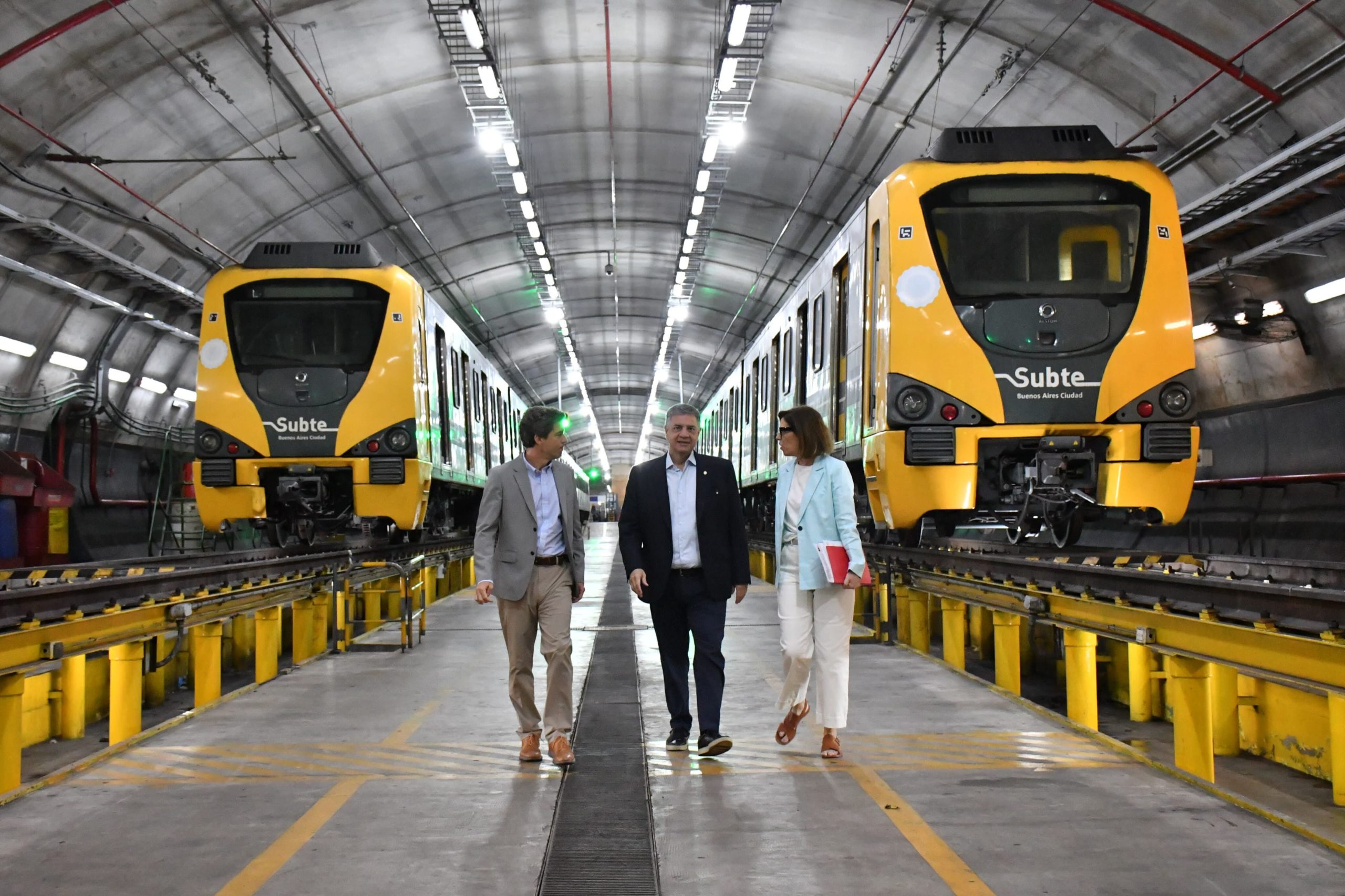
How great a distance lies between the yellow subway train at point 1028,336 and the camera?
Result: 7.81 metres

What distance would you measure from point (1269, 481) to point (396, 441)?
10823 millimetres

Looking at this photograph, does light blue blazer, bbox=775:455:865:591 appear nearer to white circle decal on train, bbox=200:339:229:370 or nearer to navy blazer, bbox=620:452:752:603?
navy blazer, bbox=620:452:752:603

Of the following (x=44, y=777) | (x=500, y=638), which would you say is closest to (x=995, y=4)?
(x=500, y=638)

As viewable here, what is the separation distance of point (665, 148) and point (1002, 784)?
17.5 m

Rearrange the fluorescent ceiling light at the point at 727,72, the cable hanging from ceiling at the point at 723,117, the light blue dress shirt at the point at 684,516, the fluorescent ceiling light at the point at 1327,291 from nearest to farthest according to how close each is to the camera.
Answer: the light blue dress shirt at the point at 684,516, the fluorescent ceiling light at the point at 1327,291, the cable hanging from ceiling at the point at 723,117, the fluorescent ceiling light at the point at 727,72

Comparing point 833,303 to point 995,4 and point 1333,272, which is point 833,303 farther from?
point 1333,272

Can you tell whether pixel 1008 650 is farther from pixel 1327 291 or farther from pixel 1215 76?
pixel 1327 291

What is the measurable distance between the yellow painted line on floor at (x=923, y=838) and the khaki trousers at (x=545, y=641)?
4.19 ft

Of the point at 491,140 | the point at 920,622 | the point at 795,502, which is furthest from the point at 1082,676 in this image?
the point at 491,140

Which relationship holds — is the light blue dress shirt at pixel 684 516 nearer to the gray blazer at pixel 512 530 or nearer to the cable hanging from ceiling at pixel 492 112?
the gray blazer at pixel 512 530

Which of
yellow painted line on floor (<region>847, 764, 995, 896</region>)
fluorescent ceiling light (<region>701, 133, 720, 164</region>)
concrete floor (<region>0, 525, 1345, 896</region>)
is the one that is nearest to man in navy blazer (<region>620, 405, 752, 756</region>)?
concrete floor (<region>0, 525, 1345, 896</region>)

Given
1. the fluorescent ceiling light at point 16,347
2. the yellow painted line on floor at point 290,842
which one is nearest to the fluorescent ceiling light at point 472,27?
the fluorescent ceiling light at point 16,347

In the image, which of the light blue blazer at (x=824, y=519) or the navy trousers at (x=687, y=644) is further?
the navy trousers at (x=687, y=644)

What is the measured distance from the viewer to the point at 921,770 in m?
4.89
